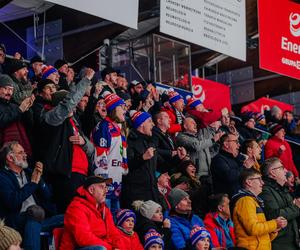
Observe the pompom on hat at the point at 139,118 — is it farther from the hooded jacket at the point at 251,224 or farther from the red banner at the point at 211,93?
the red banner at the point at 211,93

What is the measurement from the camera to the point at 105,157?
8883 mm

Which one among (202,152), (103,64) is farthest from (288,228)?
(103,64)

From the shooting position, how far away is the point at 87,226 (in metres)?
7.44

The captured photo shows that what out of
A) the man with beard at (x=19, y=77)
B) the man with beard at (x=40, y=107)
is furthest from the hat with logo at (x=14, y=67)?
the man with beard at (x=40, y=107)

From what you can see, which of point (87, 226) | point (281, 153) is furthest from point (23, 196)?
point (281, 153)

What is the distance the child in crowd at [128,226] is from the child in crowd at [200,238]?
2.30 ft

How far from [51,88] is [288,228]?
10.7 feet

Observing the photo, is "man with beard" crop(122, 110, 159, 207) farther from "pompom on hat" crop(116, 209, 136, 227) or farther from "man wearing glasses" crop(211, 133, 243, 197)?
"man wearing glasses" crop(211, 133, 243, 197)

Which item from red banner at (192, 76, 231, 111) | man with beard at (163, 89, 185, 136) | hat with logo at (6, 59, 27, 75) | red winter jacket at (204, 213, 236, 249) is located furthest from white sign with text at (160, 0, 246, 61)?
red winter jacket at (204, 213, 236, 249)

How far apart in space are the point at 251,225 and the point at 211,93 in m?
8.41

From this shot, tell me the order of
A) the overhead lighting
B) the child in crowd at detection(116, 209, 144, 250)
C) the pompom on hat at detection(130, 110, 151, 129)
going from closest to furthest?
the child in crowd at detection(116, 209, 144, 250) → the pompom on hat at detection(130, 110, 151, 129) → the overhead lighting

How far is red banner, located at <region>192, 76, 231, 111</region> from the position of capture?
1700 cm

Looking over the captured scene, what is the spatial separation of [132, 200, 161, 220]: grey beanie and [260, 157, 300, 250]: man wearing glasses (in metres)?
1.71

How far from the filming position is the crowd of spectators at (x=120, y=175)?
25.4ft
